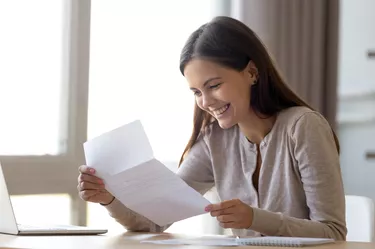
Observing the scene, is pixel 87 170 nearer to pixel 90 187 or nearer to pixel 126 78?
pixel 90 187

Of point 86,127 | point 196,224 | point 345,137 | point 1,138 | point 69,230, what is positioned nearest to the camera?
point 69,230

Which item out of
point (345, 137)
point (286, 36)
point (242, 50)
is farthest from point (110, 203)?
point (345, 137)

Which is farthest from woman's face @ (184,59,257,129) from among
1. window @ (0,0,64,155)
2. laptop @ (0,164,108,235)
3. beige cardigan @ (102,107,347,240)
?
window @ (0,0,64,155)

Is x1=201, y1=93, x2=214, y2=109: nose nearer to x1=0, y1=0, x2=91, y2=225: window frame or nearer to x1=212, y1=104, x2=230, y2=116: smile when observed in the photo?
x1=212, y1=104, x2=230, y2=116: smile

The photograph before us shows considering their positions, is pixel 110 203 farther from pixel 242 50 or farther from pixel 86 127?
pixel 86 127

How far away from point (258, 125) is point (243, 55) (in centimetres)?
20

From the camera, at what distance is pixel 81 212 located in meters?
2.71

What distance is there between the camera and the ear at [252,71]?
1907 millimetres

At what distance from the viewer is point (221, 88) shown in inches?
73.0

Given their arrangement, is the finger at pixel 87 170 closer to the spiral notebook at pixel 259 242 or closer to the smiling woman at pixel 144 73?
the spiral notebook at pixel 259 242

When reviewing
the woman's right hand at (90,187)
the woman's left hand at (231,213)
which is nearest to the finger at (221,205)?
the woman's left hand at (231,213)

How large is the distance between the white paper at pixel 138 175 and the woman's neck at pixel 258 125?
41 centimetres

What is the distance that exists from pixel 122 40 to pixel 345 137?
1134 mm

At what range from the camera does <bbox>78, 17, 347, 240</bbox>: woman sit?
1.77 meters
